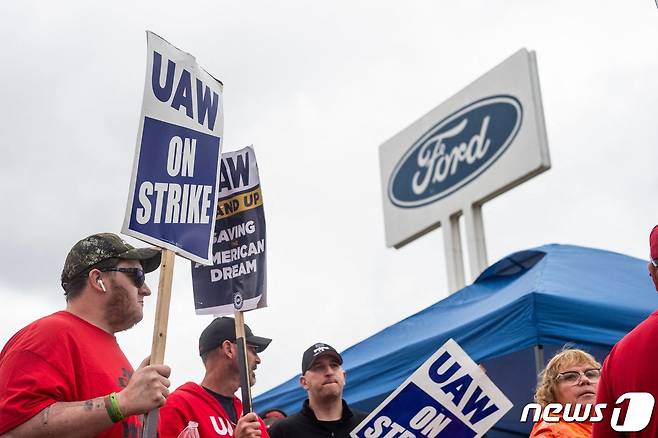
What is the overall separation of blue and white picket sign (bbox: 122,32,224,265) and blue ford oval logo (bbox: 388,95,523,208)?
7880mm

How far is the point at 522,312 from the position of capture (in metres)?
5.67

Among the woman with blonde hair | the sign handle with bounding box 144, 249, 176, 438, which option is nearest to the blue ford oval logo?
the woman with blonde hair

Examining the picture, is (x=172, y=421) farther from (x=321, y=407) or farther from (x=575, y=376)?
(x=575, y=376)

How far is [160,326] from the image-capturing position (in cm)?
280

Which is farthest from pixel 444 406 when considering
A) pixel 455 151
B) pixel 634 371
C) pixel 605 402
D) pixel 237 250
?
pixel 455 151

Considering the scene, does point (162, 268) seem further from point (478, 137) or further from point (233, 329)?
point (478, 137)

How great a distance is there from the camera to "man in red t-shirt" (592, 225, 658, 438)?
2631 mm

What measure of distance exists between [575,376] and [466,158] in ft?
25.7

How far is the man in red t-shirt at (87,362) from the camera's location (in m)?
2.62

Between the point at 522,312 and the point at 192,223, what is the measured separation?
123 inches

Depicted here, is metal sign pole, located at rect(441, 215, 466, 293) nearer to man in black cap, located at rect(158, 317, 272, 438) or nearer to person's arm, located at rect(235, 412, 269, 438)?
man in black cap, located at rect(158, 317, 272, 438)

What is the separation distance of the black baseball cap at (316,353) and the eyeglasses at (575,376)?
1504 mm

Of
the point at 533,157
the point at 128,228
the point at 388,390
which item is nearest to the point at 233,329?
the point at 128,228

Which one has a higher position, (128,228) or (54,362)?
(128,228)
